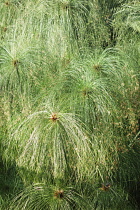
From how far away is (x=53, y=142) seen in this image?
3.75ft

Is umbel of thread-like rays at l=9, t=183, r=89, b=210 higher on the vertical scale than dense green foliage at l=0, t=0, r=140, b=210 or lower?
lower

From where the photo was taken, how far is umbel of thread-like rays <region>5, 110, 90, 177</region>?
44.3 inches

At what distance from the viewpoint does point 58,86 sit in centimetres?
127

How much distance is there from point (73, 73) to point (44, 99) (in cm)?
15

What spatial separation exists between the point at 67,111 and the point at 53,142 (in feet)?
0.43

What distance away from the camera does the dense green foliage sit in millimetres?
1162

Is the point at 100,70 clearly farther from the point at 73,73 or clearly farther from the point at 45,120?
the point at 45,120

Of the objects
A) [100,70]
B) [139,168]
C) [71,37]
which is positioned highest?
[71,37]

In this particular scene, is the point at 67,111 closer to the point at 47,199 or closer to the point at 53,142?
the point at 53,142

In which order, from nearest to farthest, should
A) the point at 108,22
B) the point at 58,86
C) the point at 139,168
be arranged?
the point at 58,86 < the point at 139,168 < the point at 108,22

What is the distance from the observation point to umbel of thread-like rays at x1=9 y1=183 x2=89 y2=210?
3.91 feet

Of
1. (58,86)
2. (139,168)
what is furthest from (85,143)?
(139,168)

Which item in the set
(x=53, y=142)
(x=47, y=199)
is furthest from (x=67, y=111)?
(x=47, y=199)

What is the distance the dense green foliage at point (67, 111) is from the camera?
1.16m
